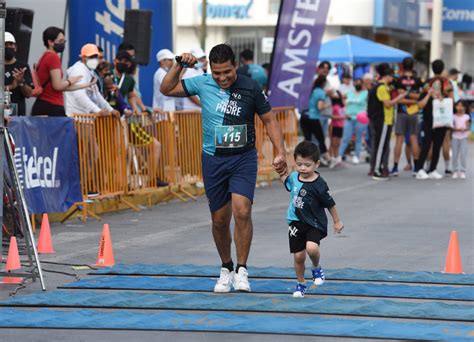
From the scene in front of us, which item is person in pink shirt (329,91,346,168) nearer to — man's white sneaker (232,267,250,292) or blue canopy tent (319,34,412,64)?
blue canopy tent (319,34,412,64)

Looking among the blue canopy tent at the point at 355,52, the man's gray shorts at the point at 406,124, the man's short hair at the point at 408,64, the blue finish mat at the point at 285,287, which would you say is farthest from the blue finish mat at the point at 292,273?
the blue canopy tent at the point at 355,52

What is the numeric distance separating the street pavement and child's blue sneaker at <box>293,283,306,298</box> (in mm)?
1477

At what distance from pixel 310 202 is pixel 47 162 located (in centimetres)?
543

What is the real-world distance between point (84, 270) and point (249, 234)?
6.43ft

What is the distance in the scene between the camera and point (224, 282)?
953cm

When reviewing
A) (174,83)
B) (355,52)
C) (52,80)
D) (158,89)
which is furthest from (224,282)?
(355,52)

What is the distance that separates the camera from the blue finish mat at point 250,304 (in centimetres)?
852

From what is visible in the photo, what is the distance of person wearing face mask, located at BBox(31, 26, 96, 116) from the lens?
49.3 ft

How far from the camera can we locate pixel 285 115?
2138 cm

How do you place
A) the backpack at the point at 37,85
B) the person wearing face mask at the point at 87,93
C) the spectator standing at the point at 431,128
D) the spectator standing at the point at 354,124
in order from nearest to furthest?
1. the backpack at the point at 37,85
2. the person wearing face mask at the point at 87,93
3. the spectator standing at the point at 431,128
4. the spectator standing at the point at 354,124

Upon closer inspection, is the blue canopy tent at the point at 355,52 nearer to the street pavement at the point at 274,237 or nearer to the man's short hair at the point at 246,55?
the man's short hair at the point at 246,55

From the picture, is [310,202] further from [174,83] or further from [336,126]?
[336,126]

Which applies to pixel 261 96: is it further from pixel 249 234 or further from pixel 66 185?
pixel 66 185

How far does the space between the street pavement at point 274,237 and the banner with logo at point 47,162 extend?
402mm
